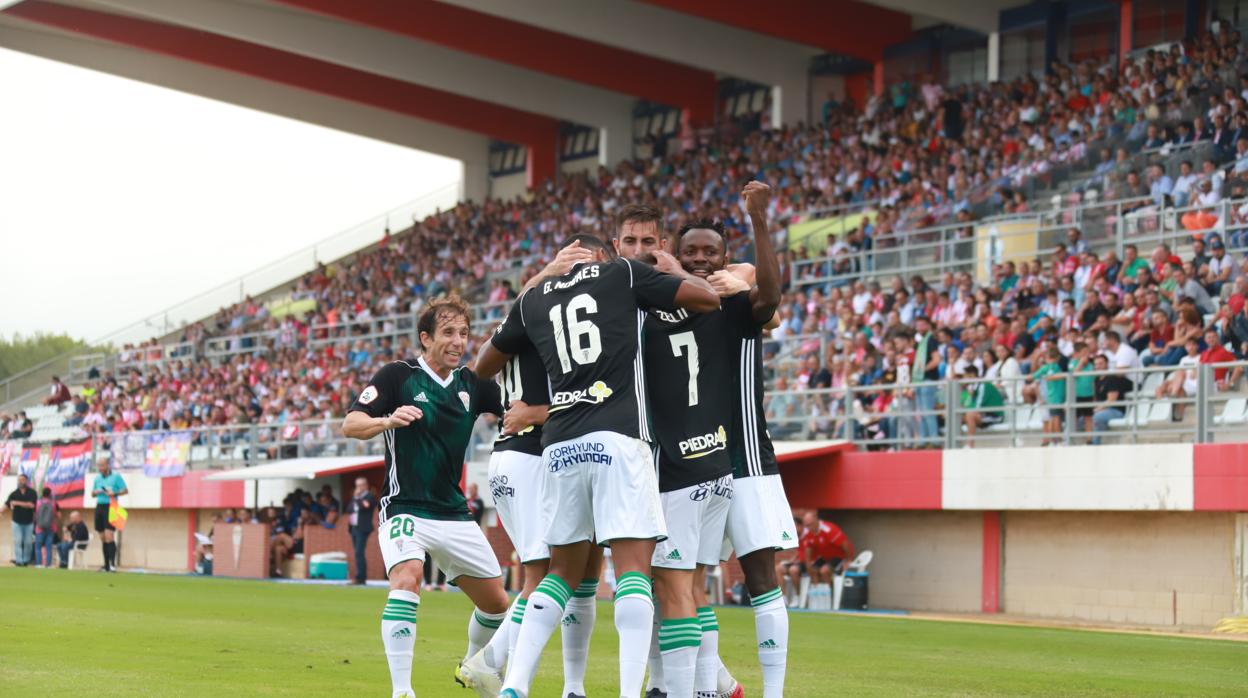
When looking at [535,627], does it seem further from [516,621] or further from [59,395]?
[59,395]

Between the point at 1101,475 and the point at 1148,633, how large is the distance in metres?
2.60

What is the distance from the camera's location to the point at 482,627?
32.4 ft

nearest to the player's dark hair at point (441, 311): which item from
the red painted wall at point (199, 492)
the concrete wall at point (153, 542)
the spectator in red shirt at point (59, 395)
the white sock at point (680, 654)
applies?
the white sock at point (680, 654)

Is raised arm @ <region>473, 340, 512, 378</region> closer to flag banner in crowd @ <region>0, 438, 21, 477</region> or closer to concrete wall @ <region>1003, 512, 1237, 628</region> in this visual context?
concrete wall @ <region>1003, 512, 1237, 628</region>

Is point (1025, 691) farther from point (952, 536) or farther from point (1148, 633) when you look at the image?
point (952, 536)

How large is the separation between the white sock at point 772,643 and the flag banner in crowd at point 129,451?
32622 mm

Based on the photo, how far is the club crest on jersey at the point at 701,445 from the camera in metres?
8.23

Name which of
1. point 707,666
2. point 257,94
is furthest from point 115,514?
point 707,666

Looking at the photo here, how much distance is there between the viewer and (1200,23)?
114ft

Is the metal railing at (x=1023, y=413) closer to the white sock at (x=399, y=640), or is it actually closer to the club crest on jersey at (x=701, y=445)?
the club crest on jersey at (x=701, y=445)

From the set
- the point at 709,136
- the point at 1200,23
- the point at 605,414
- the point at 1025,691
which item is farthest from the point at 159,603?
the point at 709,136

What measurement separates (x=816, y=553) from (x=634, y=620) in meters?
17.2

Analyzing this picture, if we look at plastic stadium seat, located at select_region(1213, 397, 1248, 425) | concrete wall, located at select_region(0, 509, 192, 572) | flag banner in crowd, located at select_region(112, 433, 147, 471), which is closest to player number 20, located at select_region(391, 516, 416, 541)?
plastic stadium seat, located at select_region(1213, 397, 1248, 425)

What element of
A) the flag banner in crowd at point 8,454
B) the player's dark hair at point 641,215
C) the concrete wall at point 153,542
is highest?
the player's dark hair at point 641,215
